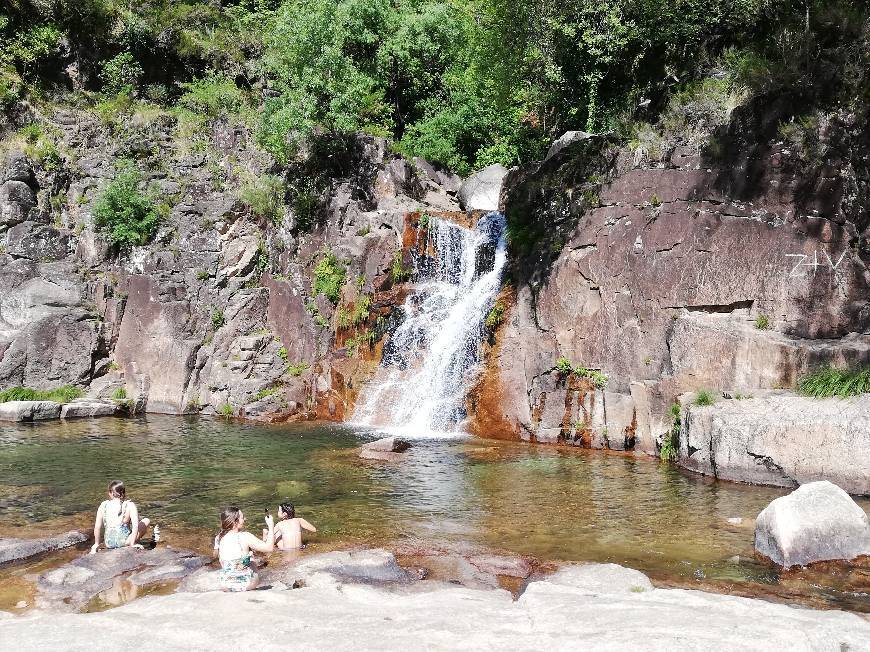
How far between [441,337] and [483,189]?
8.35 m

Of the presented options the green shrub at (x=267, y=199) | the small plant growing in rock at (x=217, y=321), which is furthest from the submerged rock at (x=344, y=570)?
the green shrub at (x=267, y=199)

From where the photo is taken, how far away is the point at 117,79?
1390 inches

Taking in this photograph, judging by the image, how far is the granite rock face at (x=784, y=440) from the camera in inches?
542

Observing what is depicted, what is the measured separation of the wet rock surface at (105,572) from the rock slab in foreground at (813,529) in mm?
7908

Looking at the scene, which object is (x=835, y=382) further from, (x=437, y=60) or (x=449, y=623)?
(x=437, y=60)

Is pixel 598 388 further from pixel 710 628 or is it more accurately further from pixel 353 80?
pixel 353 80

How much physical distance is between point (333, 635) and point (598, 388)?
13435mm

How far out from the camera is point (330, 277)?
86.2ft

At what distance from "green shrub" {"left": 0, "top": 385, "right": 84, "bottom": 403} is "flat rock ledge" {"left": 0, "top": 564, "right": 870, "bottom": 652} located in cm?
1984

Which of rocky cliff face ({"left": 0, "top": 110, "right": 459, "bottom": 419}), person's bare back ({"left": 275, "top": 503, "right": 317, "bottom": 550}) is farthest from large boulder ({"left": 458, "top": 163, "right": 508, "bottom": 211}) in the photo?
person's bare back ({"left": 275, "top": 503, "right": 317, "bottom": 550})

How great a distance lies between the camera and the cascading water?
21938 mm

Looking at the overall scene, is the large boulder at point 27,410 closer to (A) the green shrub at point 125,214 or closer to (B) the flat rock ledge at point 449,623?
(A) the green shrub at point 125,214

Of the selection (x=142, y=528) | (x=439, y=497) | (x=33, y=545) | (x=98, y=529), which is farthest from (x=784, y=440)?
(x=33, y=545)

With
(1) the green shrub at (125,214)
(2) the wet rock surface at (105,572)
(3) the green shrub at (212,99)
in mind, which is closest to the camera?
(2) the wet rock surface at (105,572)
